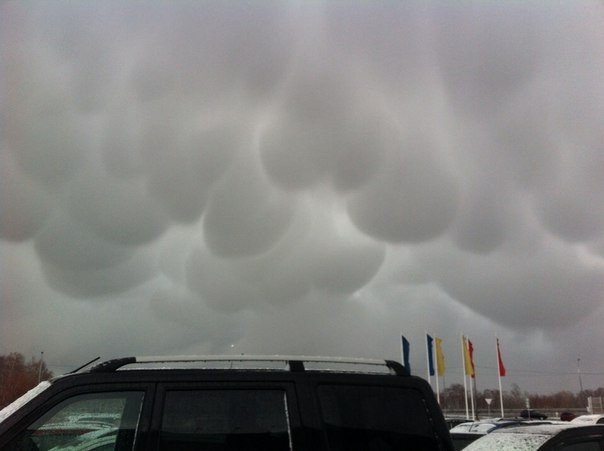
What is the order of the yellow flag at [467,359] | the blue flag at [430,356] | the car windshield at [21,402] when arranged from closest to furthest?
the car windshield at [21,402]
the blue flag at [430,356]
the yellow flag at [467,359]

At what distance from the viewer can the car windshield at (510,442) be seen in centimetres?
405

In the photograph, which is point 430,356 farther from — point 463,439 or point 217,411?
point 217,411

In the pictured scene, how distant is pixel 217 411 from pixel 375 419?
3.13ft

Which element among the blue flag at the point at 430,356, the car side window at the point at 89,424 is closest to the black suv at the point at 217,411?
the car side window at the point at 89,424

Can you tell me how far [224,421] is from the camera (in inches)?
128

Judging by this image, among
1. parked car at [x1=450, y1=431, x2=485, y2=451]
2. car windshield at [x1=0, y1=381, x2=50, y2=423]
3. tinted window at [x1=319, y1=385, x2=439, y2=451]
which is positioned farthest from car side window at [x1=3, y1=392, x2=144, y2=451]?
parked car at [x1=450, y1=431, x2=485, y2=451]

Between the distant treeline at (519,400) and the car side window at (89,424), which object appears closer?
the car side window at (89,424)

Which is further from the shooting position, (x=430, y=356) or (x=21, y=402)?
(x=430, y=356)

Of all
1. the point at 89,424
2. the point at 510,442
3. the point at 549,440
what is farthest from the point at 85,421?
the point at 549,440

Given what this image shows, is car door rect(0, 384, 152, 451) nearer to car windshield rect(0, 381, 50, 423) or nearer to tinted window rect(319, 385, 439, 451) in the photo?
car windshield rect(0, 381, 50, 423)

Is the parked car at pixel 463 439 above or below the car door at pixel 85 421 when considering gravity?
below

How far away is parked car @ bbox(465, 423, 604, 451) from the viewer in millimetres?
4055

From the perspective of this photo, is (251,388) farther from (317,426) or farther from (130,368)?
(130,368)

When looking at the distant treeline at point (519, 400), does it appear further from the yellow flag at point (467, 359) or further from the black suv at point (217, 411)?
the black suv at point (217, 411)
